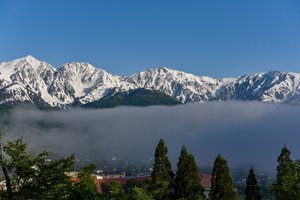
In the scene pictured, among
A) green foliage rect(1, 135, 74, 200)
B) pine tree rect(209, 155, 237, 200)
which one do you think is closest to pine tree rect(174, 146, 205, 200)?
pine tree rect(209, 155, 237, 200)

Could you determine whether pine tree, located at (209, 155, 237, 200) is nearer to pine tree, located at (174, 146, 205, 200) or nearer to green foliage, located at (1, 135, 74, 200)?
pine tree, located at (174, 146, 205, 200)

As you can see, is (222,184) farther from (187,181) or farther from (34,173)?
(34,173)

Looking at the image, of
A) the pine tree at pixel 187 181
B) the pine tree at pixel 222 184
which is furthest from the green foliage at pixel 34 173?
the pine tree at pixel 187 181

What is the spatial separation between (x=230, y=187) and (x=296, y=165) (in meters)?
27.5

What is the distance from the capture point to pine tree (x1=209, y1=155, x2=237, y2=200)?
85.4m

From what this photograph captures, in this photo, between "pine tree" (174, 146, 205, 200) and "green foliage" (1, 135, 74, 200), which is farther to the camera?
"pine tree" (174, 146, 205, 200)

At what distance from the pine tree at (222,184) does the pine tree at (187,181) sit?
3.09 meters

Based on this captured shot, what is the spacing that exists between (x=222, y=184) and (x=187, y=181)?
620 cm

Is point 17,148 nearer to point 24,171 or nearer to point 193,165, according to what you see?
point 24,171

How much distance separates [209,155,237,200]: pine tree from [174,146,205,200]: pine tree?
3.09 meters

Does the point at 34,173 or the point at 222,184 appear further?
the point at 222,184

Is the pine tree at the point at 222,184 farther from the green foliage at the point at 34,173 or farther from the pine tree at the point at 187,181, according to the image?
the green foliage at the point at 34,173

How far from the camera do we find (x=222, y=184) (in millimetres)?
85938

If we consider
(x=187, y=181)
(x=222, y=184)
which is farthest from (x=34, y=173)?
(x=187, y=181)
